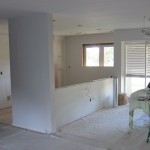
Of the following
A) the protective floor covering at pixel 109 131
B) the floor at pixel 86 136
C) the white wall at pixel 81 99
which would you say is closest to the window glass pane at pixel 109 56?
the white wall at pixel 81 99

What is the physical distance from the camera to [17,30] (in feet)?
15.2

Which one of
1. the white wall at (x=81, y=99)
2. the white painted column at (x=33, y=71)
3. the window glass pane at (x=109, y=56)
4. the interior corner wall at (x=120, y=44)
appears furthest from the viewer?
the window glass pane at (x=109, y=56)

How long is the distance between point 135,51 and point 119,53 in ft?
1.50

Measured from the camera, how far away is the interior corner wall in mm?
6448

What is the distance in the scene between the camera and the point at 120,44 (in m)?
6.69

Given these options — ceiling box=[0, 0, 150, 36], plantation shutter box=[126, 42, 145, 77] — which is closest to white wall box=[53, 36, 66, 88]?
plantation shutter box=[126, 42, 145, 77]

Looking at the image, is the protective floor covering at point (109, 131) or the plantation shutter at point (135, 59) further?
the plantation shutter at point (135, 59)

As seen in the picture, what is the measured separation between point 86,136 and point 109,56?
3.98 m

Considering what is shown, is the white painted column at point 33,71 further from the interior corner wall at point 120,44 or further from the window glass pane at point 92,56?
the window glass pane at point 92,56

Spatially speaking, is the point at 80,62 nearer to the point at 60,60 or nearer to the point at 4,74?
the point at 60,60

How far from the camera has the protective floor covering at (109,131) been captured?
3.89 m

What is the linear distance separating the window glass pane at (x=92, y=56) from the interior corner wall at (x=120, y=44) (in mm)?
1307

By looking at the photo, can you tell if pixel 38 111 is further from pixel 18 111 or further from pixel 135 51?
pixel 135 51

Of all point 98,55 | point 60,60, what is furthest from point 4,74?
point 98,55
